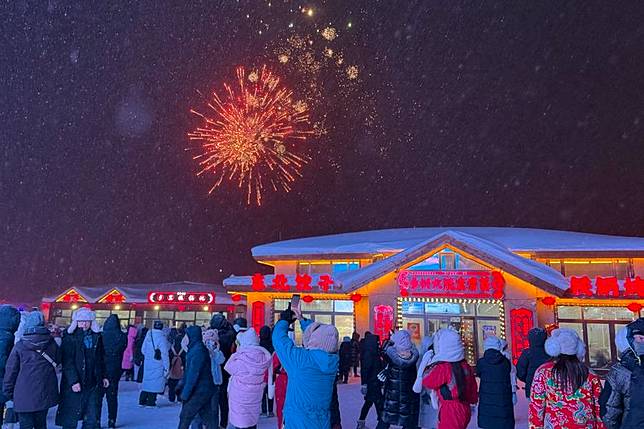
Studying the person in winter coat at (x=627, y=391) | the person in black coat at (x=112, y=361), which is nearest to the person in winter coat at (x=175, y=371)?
the person in black coat at (x=112, y=361)

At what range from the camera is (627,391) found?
3770 mm

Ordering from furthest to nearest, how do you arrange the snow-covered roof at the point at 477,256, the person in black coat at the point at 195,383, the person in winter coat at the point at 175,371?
the snow-covered roof at the point at 477,256 → the person in winter coat at the point at 175,371 → the person in black coat at the point at 195,383

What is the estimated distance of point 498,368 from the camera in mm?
5859

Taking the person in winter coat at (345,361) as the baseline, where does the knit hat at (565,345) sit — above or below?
above

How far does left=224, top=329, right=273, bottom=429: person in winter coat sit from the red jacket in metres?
2.00

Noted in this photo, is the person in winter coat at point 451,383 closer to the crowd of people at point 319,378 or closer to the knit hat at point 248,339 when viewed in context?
the crowd of people at point 319,378

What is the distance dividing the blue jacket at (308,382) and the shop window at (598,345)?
18247 millimetres

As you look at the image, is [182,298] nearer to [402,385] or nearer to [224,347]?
[224,347]

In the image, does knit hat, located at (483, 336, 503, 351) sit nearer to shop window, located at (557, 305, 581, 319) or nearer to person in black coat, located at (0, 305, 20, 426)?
person in black coat, located at (0, 305, 20, 426)

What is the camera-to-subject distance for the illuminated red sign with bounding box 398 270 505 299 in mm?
18062

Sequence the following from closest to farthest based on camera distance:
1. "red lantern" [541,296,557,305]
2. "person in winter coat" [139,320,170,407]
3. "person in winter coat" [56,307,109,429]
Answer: "person in winter coat" [56,307,109,429] → "person in winter coat" [139,320,170,407] → "red lantern" [541,296,557,305]

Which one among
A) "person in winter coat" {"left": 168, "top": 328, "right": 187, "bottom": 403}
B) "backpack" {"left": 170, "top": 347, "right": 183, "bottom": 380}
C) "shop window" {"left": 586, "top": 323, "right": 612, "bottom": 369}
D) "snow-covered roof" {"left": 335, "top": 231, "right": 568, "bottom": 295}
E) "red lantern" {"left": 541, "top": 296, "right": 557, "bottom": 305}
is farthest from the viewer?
"shop window" {"left": 586, "top": 323, "right": 612, "bottom": 369}

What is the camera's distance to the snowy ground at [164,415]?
27.9ft

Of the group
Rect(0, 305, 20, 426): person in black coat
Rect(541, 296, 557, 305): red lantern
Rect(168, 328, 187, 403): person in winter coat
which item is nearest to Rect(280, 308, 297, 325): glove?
Rect(0, 305, 20, 426): person in black coat
